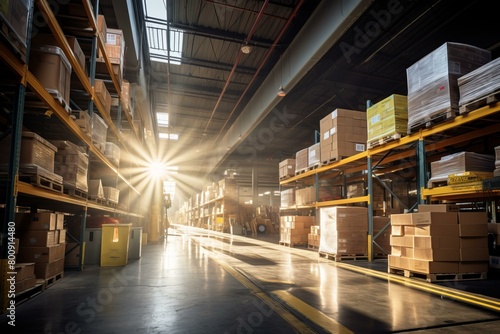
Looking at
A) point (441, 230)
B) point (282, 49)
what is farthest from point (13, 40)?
point (282, 49)

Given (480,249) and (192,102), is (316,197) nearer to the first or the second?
(480,249)

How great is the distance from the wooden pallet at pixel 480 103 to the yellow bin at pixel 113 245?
6.51m

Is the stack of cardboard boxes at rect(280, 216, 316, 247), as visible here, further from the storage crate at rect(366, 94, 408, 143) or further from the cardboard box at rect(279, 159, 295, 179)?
the storage crate at rect(366, 94, 408, 143)

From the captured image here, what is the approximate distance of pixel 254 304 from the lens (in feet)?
12.1

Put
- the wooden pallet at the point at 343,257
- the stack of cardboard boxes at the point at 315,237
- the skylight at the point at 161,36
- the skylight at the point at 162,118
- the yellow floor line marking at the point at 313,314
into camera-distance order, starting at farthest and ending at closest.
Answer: the skylight at the point at 162,118, the stack of cardboard boxes at the point at 315,237, the skylight at the point at 161,36, the wooden pallet at the point at 343,257, the yellow floor line marking at the point at 313,314

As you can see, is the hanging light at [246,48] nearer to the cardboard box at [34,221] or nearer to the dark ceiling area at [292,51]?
the dark ceiling area at [292,51]

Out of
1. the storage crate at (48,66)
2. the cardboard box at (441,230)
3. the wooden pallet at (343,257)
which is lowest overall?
the wooden pallet at (343,257)

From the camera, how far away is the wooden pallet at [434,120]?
5.63 m

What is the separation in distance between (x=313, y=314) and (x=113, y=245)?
4.82 meters

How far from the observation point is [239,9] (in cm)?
892

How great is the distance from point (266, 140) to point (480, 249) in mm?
14484

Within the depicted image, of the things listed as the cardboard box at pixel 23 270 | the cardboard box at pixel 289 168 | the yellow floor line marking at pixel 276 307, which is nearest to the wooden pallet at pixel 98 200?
the cardboard box at pixel 23 270

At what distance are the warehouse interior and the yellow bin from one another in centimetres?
4

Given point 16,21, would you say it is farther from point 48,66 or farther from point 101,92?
point 101,92
